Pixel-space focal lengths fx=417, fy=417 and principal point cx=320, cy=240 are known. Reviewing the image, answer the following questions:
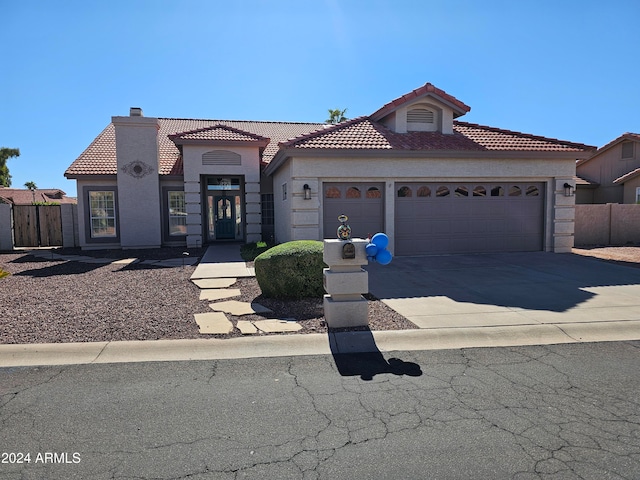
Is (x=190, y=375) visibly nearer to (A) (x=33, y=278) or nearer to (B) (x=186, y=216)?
(A) (x=33, y=278)

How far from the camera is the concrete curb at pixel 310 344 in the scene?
5.05 meters

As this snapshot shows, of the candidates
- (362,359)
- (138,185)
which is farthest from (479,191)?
(138,185)

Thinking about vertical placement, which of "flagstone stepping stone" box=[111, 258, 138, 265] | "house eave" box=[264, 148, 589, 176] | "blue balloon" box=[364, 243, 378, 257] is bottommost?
"flagstone stepping stone" box=[111, 258, 138, 265]

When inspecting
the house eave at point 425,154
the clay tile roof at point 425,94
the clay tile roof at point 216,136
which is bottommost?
the house eave at point 425,154

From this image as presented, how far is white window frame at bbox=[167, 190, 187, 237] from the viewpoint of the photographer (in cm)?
1833

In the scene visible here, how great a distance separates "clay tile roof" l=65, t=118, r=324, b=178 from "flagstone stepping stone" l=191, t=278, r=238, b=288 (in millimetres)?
8491

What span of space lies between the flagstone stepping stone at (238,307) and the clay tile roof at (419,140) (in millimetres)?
5985

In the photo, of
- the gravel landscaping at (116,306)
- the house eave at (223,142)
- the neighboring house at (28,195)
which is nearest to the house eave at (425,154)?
the house eave at (223,142)

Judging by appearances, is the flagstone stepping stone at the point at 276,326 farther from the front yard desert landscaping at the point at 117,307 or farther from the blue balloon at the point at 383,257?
the blue balloon at the point at 383,257

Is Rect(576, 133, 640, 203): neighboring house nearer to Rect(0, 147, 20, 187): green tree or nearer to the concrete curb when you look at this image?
the concrete curb

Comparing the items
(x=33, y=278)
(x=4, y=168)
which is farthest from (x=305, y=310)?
(x=4, y=168)

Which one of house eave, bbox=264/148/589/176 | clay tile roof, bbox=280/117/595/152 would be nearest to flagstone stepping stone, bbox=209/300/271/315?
house eave, bbox=264/148/589/176

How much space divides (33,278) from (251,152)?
935 cm

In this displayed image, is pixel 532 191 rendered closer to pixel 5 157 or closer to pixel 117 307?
pixel 117 307
